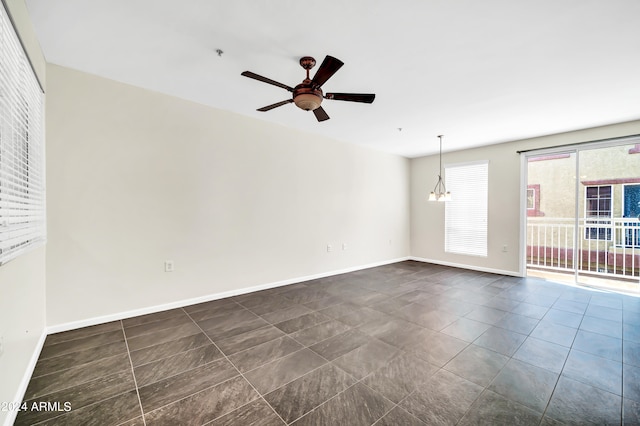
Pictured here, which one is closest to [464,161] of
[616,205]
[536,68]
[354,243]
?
[616,205]

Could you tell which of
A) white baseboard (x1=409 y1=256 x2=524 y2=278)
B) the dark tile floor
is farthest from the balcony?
the dark tile floor

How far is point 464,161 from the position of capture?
222 inches

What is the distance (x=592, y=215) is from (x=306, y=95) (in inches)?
219

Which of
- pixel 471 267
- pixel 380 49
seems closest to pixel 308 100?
pixel 380 49

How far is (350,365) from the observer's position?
210 cm

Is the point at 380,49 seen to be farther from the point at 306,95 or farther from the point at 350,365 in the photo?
the point at 350,365

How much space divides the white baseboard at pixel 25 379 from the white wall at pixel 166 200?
1.36 ft

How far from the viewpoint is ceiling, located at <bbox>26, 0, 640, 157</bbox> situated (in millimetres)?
1832

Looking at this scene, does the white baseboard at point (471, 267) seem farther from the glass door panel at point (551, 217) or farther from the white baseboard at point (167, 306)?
the white baseboard at point (167, 306)

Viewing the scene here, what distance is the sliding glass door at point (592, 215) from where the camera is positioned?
419 centimetres

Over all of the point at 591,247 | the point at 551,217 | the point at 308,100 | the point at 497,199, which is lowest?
the point at 591,247

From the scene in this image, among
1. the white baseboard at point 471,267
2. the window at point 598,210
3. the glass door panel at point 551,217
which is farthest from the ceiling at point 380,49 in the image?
the white baseboard at point 471,267

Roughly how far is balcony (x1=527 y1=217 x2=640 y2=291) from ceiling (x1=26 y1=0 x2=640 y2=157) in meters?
2.05

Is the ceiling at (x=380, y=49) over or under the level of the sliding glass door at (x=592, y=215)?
over
